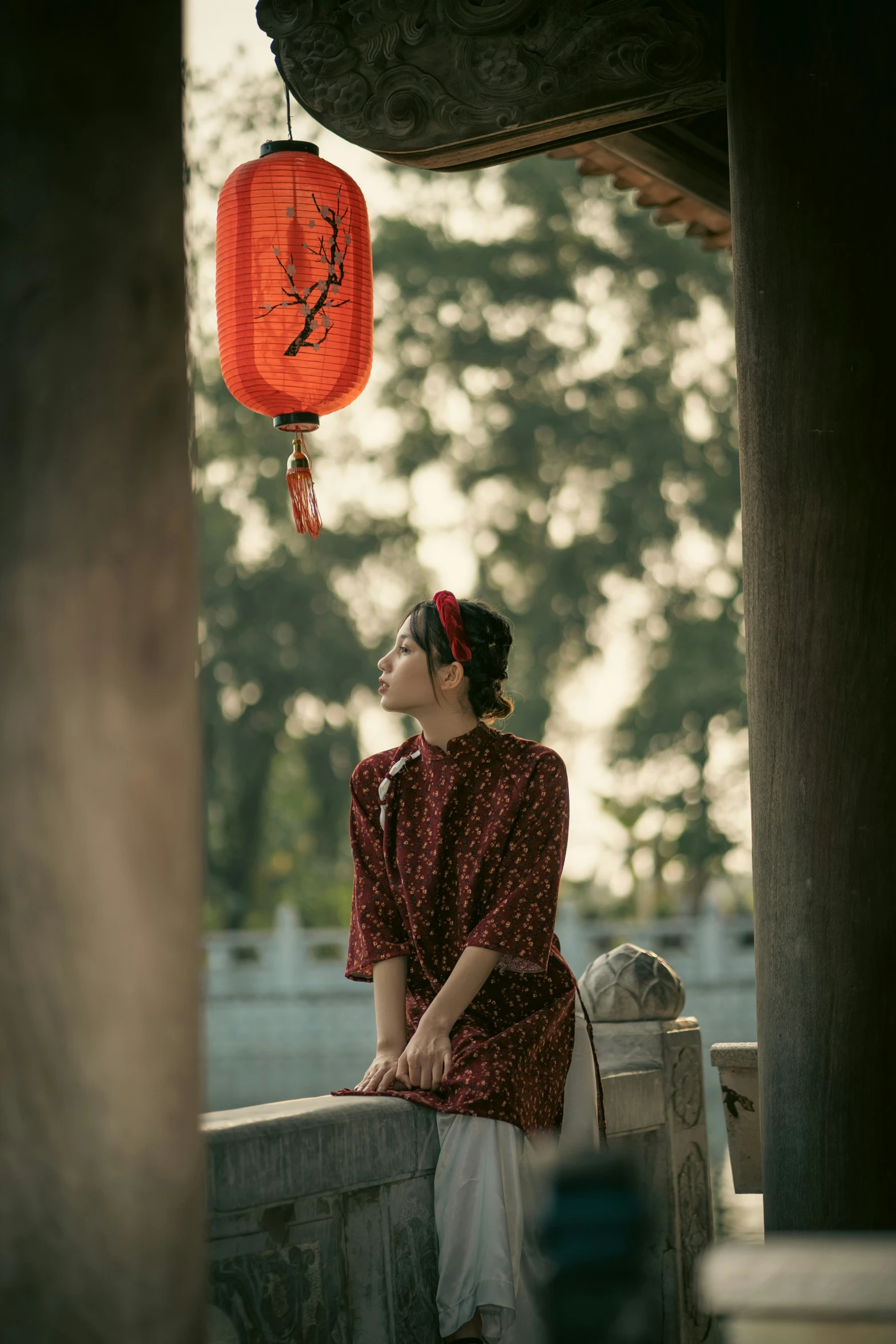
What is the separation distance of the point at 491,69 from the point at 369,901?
1613 millimetres

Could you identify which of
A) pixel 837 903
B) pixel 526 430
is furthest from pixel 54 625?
pixel 526 430

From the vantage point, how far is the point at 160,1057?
124 cm

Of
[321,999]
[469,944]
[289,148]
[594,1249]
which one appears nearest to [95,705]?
[594,1249]

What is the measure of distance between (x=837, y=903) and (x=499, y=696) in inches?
33.2

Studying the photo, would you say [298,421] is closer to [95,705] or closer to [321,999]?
[95,705]

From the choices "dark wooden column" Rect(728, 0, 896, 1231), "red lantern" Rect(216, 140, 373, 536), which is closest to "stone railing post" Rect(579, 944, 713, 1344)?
"dark wooden column" Rect(728, 0, 896, 1231)

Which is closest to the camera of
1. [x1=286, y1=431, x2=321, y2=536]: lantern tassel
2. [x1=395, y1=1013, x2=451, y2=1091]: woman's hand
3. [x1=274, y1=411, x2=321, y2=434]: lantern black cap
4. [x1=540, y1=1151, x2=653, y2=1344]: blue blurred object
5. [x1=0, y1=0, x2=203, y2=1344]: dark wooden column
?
[x1=540, y1=1151, x2=653, y2=1344]: blue blurred object

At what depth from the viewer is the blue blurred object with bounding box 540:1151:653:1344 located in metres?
0.96

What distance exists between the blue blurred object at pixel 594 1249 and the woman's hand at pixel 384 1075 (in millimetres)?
1596

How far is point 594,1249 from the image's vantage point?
966 mm

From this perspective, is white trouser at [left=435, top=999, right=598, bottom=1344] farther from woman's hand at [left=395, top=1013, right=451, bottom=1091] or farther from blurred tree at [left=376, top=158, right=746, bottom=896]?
blurred tree at [left=376, top=158, right=746, bottom=896]

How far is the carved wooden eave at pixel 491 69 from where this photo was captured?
2.70 meters

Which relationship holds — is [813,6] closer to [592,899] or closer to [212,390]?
[212,390]

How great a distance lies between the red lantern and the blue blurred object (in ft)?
7.31
